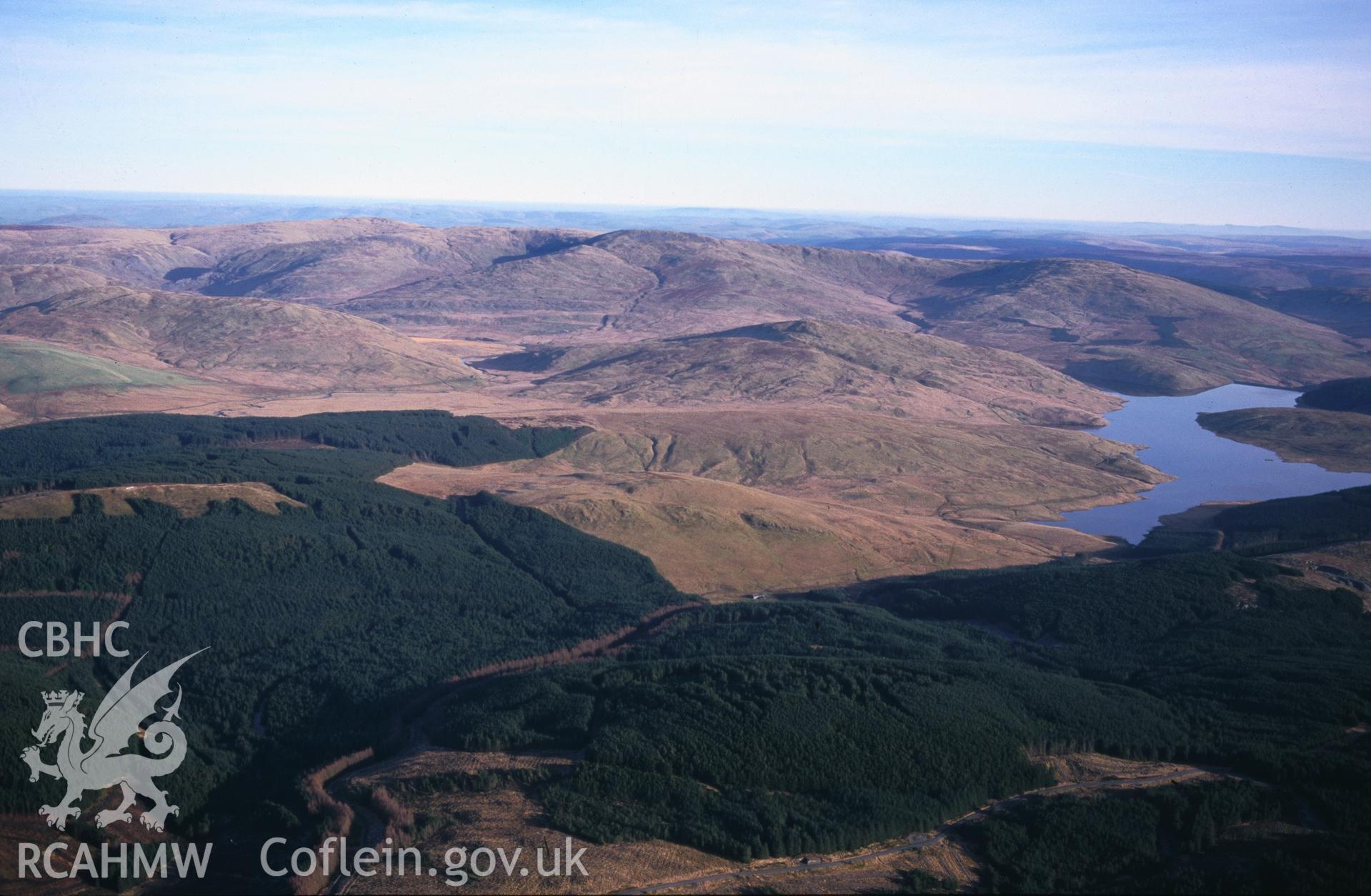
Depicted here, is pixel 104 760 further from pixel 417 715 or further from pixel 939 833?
pixel 939 833

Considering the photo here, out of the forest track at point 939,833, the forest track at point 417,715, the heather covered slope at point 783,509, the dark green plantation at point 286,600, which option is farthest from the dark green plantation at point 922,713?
the heather covered slope at point 783,509

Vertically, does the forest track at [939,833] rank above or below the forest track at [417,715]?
above

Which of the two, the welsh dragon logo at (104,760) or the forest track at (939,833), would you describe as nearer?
the forest track at (939,833)

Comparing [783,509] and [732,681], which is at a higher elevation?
[732,681]

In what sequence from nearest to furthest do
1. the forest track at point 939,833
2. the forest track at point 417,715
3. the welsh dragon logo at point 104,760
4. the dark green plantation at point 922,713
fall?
1. the forest track at point 939,833
2. the dark green plantation at point 922,713
3. the forest track at point 417,715
4. the welsh dragon logo at point 104,760

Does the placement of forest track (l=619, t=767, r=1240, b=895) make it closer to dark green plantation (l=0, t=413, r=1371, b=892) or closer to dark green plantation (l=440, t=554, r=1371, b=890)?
dark green plantation (l=440, t=554, r=1371, b=890)

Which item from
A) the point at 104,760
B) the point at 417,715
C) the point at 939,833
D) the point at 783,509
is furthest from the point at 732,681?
the point at 783,509

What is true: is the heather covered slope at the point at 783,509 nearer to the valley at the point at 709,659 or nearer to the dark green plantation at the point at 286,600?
the valley at the point at 709,659

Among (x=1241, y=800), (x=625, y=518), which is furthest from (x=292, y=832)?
(x=625, y=518)
